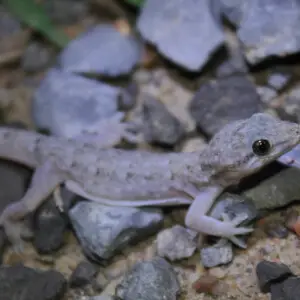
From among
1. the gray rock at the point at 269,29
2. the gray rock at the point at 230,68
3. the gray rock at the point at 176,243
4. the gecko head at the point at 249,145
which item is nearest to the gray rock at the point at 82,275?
the gray rock at the point at 176,243

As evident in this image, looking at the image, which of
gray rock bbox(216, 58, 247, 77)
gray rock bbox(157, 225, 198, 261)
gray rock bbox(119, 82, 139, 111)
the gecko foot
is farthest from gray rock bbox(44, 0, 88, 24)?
the gecko foot

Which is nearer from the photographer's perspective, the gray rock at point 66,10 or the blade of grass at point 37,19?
the blade of grass at point 37,19

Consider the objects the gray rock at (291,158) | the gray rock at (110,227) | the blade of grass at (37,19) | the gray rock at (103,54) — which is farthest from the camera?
the blade of grass at (37,19)

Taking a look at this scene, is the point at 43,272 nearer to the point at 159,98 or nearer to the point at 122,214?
the point at 122,214

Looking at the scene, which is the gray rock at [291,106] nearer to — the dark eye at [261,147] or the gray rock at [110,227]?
the dark eye at [261,147]

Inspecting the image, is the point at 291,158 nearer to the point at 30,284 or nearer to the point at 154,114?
the point at 154,114

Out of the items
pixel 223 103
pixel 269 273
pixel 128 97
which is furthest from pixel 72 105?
pixel 269 273

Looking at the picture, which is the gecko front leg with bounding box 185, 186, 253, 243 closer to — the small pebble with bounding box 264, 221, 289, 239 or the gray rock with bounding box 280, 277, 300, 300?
the small pebble with bounding box 264, 221, 289, 239

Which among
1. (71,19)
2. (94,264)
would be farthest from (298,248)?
(71,19)
